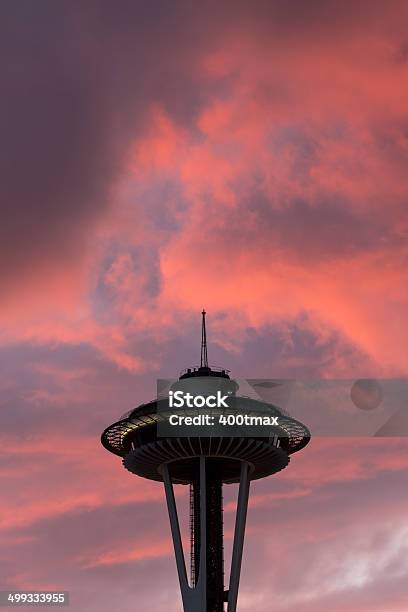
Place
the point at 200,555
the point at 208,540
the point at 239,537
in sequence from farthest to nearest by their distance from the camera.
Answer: the point at 239,537 < the point at 208,540 < the point at 200,555

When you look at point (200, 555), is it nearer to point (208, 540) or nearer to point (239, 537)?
point (208, 540)

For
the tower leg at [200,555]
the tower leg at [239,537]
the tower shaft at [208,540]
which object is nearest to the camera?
the tower leg at [200,555]

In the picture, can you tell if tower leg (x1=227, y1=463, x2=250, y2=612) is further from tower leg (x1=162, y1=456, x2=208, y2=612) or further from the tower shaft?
tower leg (x1=162, y1=456, x2=208, y2=612)

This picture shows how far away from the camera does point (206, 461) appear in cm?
14425

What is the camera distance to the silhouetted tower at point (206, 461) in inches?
5438

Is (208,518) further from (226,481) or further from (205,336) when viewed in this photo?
(205,336)

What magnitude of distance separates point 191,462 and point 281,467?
1524 centimetres

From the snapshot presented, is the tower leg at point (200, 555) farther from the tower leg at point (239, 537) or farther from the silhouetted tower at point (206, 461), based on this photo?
the tower leg at point (239, 537)

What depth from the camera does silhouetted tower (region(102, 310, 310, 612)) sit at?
138 meters

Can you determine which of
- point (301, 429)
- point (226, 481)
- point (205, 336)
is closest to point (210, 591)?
point (226, 481)

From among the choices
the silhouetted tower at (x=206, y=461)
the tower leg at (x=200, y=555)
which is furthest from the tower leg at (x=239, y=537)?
the tower leg at (x=200, y=555)

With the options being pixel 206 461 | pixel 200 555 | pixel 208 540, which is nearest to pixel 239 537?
pixel 208 540

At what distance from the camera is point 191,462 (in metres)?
146

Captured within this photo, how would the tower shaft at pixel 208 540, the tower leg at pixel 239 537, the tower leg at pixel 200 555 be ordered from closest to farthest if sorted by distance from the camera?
the tower leg at pixel 200 555 < the tower shaft at pixel 208 540 < the tower leg at pixel 239 537
